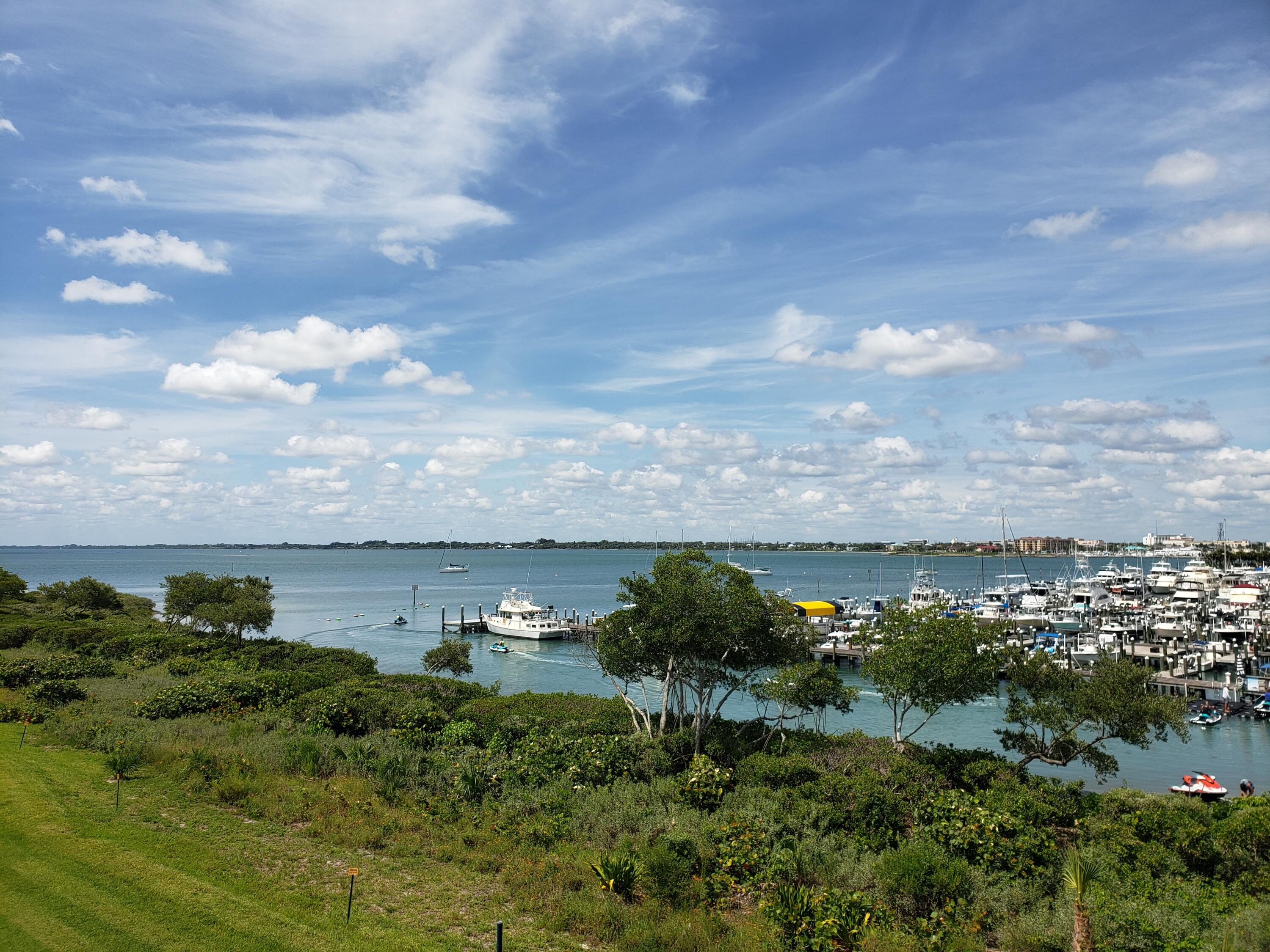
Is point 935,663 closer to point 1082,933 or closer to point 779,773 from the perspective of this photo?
point 779,773

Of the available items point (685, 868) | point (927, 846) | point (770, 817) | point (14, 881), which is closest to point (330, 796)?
point (14, 881)

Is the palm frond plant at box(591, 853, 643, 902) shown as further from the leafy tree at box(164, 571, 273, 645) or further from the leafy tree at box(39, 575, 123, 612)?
the leafy tree at box(39, 575, 123, 612)

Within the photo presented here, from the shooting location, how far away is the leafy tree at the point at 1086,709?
18.8m

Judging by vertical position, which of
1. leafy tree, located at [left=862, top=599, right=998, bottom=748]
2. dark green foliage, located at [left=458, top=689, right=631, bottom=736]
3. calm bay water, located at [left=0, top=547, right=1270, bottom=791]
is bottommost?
calm bay water, located at [left=0, top=547, right=1270, bottom=791]

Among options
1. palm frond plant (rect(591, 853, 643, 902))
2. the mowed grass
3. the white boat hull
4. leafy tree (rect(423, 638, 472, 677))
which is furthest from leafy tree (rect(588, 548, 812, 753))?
the white boat hull

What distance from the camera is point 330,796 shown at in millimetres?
14641

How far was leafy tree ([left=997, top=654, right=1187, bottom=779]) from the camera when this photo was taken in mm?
18781

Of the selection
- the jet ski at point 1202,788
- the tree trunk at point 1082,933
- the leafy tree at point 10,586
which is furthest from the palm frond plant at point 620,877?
the leafy tree at point 10,586

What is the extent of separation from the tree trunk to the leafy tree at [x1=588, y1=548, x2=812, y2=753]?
35.1 ft

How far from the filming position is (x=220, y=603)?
4697 cm

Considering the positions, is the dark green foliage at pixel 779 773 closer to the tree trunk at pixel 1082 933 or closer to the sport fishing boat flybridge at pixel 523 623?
the tree trunk at pixel 1082 933

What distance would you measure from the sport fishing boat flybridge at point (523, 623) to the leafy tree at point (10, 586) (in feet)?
131

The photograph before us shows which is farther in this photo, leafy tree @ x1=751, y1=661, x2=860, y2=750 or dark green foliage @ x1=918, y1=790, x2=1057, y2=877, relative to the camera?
leafy tree @ x1=751, y1=661, x2=860, y2=750

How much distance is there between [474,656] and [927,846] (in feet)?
190
